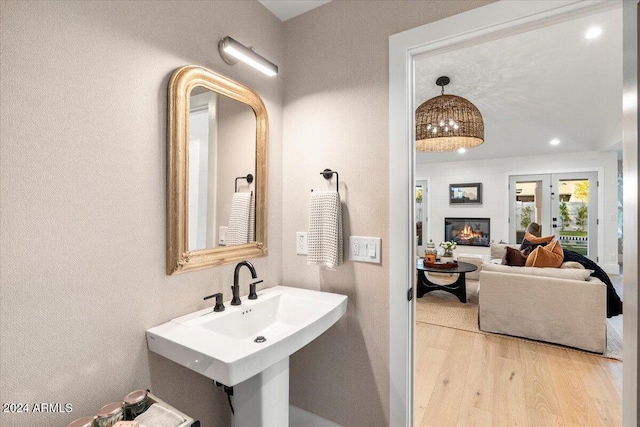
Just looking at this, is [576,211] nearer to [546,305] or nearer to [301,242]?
[546,305]

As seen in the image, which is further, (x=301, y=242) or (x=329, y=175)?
(x=301, y=242)

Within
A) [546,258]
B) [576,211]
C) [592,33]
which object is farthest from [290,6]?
[576,211]

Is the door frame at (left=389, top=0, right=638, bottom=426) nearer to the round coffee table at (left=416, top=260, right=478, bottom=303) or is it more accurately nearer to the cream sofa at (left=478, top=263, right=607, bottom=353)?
the cream sofa at (left=478, top=263, right=607, bottom=353)

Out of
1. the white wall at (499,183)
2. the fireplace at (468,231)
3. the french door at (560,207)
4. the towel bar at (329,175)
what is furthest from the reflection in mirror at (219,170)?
the french door at (560,207)

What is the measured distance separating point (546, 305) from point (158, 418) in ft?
10.6

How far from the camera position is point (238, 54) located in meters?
1.45

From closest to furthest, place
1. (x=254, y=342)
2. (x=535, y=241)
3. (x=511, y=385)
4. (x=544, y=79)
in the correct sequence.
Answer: (x=254, y=342), (x=511, y=385), (x=544, y=79), (x=535, y=241)

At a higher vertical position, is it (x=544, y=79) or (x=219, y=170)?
(x=544, y=79)

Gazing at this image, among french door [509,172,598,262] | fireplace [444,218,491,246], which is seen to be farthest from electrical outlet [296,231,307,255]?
french door [509,172,598,262]

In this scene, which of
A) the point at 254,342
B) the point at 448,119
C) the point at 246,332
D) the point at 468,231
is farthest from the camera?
the point at 468,231

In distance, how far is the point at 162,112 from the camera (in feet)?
4.09

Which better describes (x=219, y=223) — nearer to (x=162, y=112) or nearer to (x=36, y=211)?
(x=162, y=112)

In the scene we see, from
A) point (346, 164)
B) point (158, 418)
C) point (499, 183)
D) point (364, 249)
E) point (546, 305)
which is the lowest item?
point (546, 305)

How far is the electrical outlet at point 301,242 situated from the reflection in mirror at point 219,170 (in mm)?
268
